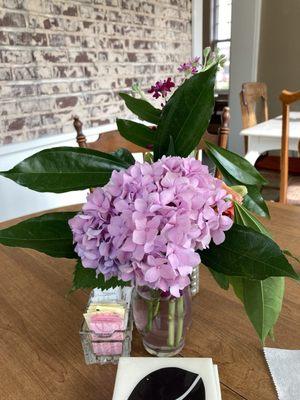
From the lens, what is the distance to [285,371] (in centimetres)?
49

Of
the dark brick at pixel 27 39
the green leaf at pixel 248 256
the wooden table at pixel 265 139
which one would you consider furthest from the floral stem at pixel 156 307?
the wooden table at pixel 265 139

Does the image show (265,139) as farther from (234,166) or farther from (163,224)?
(163,224)

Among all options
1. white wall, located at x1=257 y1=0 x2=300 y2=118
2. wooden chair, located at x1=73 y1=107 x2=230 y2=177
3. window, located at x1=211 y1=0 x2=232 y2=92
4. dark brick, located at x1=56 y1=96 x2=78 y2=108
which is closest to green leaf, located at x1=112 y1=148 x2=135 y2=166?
wooden chair, located at x1=73 y1=107 x2=230 y2=177

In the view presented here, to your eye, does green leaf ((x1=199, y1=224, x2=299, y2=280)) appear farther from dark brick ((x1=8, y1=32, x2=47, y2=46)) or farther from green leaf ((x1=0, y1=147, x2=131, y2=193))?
dark brick ((x1=8, y1=32, x2=47, y2=46))

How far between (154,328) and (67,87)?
4.83 feet

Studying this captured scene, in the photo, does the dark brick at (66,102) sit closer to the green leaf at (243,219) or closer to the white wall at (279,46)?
the green leaf at (243,219)

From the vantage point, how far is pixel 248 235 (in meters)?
0.37

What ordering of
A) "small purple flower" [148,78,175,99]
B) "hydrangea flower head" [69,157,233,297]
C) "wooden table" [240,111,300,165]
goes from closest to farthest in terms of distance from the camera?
1. "hydrangea flower head" [69,157,233,297]
2. "small purple flower" [148,78,175,99]
3. "wooden table" [240,111,300,165]

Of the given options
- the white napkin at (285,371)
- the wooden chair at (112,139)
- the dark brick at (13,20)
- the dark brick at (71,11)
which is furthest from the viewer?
the dark brick at (71,11)

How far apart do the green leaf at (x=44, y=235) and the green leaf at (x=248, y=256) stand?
0.56 feet

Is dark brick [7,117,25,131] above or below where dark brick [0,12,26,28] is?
below

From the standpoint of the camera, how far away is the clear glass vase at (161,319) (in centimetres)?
46

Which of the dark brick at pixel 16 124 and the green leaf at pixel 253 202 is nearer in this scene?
the green leaf at pixel 253 202

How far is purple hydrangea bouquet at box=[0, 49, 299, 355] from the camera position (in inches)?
13.0
